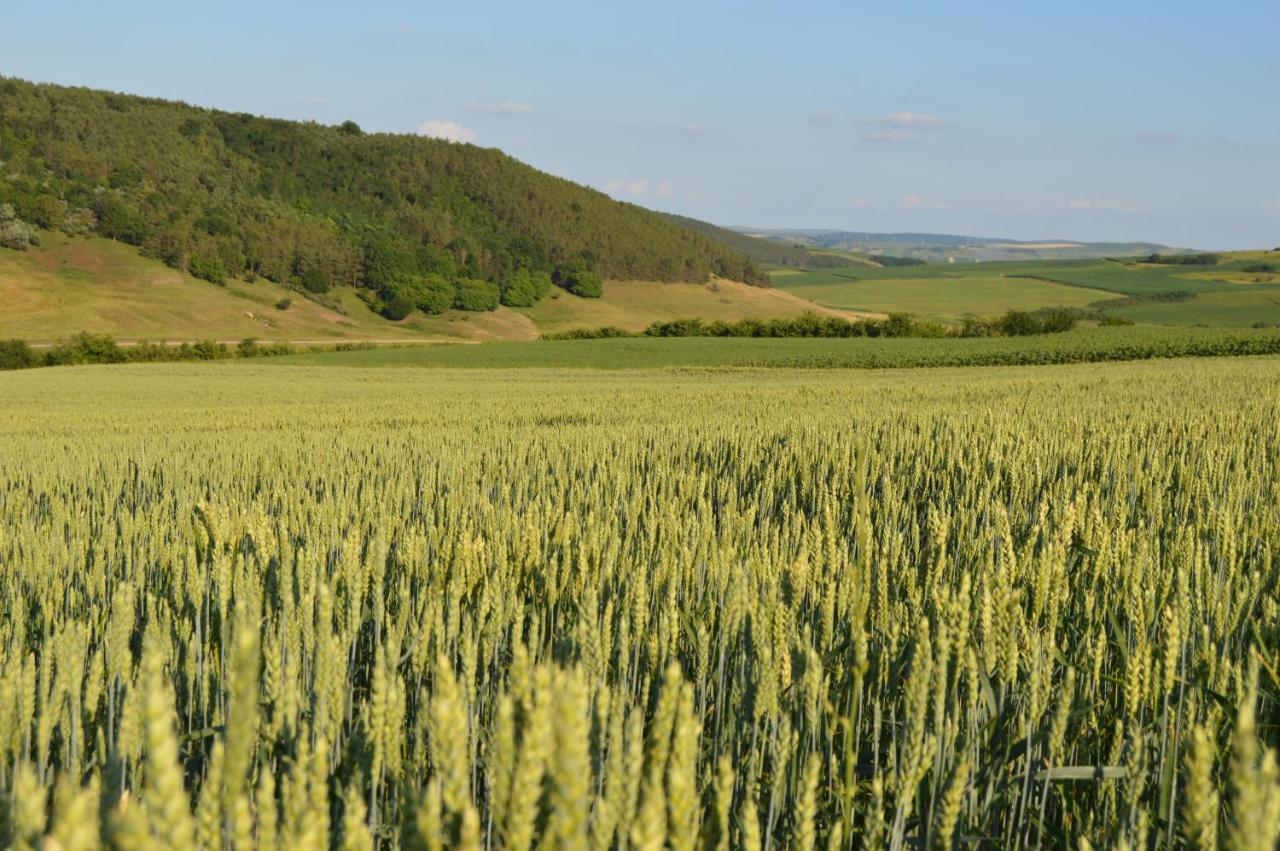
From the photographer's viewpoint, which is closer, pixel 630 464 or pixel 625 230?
pixel 630 464

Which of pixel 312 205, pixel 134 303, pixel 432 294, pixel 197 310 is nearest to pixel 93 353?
pixel 134 303

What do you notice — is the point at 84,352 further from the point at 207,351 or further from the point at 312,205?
the point at 312,205

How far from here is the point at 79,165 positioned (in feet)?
330

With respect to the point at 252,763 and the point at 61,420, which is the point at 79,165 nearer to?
the point at 61,420

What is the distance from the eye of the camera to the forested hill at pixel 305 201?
96625mm

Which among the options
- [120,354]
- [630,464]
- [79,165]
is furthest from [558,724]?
[79,165]

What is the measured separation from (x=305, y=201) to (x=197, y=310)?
38.1 metres

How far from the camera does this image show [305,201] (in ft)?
391

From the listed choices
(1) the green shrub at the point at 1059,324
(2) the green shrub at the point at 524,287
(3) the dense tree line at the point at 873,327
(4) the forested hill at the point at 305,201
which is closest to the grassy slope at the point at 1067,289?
(4) the forested hill at the point at 305,201

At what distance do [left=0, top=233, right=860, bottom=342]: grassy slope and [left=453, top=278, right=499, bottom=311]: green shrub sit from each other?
4.31 feet

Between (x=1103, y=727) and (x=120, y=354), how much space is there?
A: 58.7 m

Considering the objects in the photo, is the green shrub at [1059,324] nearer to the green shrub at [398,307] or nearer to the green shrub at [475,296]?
the green shrub at [475,296]

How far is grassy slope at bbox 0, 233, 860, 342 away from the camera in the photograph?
77312 millimetres

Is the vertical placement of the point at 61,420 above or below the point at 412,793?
below
